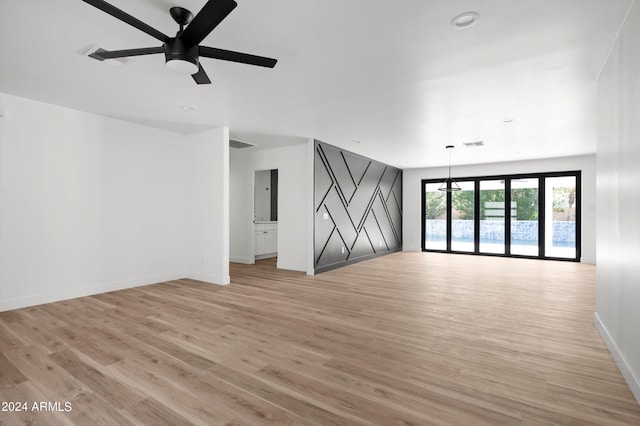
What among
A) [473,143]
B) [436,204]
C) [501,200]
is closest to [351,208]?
[473,143]

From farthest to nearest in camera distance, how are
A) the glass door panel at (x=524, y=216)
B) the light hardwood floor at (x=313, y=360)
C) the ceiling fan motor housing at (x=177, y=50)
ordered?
the glass door panel at (x=524, y=216)
the ceiling fan motor housing at (x=177, y=50)
the light hardwood floor at (x=313, y=360)

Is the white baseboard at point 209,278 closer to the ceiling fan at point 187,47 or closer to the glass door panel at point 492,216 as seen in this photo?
the ceiling fan at point 187,47

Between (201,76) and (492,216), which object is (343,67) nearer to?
(201,76)

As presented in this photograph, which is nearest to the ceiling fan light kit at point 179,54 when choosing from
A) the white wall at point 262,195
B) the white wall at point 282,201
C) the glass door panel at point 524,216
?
the white wall at point 282,201

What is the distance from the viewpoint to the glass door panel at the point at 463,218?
9211mm

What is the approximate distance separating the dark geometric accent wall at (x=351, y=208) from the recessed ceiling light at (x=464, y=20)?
3.98 metres

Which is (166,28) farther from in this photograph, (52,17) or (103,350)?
(103,350)

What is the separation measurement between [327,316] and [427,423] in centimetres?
190

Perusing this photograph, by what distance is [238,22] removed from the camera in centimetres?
234

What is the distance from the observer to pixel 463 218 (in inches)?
367

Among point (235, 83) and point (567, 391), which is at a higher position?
point (235, 83)

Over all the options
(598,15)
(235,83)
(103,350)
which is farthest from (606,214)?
(103,350)

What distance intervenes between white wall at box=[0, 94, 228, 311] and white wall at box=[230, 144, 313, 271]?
1.76m

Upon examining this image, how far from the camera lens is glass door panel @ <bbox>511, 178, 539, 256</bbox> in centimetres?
835
